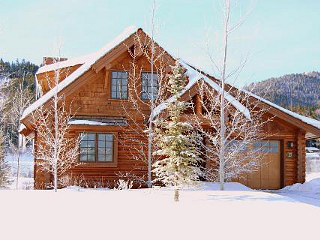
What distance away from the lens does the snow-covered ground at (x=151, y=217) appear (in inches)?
265

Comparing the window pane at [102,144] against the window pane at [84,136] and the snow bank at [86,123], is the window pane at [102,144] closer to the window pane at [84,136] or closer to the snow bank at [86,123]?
the window pane at [84,136]

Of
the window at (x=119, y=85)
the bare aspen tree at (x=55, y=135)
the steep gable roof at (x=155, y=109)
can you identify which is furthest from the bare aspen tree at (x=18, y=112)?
the window at (x=119, y=85)

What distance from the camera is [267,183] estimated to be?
18.0m

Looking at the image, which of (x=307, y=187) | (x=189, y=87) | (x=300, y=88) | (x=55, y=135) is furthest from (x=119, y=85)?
(x=300, y=88)

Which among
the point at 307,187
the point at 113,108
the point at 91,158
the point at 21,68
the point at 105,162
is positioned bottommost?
the point at 307,187

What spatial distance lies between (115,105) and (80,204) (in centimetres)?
765

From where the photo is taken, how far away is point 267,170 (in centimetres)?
1806

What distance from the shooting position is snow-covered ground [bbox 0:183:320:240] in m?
6.73

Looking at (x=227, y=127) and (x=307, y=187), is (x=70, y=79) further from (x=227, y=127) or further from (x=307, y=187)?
(x=307, y=187)

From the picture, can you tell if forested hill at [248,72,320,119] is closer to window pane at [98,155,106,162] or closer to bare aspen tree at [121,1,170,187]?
bare aspen tree at [121,1,170,187]

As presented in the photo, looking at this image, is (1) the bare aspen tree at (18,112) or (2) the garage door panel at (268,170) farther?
(1) the bare aspen tree at (18,112)

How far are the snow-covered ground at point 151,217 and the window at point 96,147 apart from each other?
16.6 ft

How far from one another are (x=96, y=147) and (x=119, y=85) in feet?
9.33

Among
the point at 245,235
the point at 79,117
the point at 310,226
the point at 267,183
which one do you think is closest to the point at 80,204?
the point at 245,235
